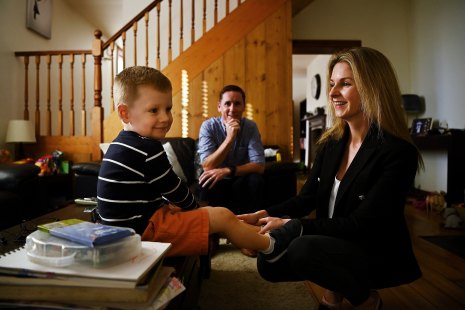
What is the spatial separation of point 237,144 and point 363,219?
1.53 metres

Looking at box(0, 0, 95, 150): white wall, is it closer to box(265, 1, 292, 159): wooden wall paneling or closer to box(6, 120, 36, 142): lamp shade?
box(6, 120, 36, 142): lamp shade

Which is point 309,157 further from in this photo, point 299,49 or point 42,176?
point 42,176

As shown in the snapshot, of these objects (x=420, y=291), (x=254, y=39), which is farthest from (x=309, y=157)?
(x=420, y=291)

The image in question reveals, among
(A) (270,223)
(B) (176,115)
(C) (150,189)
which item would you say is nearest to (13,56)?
(B) (176,115)

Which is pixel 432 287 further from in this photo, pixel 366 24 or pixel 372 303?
pixel 366 24

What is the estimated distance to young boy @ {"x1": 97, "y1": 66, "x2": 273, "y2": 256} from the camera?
0.96 metres

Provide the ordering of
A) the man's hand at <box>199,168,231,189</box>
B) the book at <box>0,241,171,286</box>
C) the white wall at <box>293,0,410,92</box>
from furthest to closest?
the white wall at <box>293,0,410,92</box>, the man's hand at <box>199,168,231,189</box>, the book at <box>0,241,171,286</box>

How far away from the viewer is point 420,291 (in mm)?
→ 1651

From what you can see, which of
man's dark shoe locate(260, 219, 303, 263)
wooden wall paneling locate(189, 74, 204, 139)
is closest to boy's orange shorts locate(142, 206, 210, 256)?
man's dark shoe locate(260, 219, 303, 263)

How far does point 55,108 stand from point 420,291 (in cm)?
532

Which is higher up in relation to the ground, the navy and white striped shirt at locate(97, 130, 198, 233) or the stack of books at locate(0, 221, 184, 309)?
the navy and white striped shirt at locate(97, 130, 198, 233)

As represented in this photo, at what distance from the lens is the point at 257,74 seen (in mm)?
3916

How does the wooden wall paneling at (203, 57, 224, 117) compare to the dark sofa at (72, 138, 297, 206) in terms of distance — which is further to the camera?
the wooden wall paneling at (203, 57, 224, 117)

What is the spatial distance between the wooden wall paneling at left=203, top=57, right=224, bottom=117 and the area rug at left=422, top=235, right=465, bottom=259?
2.34 meters
